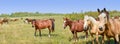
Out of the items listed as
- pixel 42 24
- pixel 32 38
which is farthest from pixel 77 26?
pixel 42 24

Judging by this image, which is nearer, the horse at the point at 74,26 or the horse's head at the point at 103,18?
the horse's head at the point at 103,18

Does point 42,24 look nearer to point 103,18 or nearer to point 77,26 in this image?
point 77,26

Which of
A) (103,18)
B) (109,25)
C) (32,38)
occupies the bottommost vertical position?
(32,38)

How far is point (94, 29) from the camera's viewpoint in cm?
1220

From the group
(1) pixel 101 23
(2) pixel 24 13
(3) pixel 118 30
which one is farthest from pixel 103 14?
(2) pixel 24 13

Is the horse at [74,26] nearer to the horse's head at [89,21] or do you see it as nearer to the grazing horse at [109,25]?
the horse's head at [89,21]

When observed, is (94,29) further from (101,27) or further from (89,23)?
(101,27)

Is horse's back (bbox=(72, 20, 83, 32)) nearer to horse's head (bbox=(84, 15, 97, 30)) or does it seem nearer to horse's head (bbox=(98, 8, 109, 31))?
horse's head (bbox=(84, 15, 97, 30))

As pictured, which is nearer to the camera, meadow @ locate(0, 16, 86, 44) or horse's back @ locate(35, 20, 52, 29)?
meadow @ locate(0, 16, 86, 44)

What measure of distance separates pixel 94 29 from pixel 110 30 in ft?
4.61

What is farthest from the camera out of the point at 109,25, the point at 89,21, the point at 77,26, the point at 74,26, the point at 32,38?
the point at 32,38

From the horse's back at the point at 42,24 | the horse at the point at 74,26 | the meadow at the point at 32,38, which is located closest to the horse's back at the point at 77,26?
the horse at the point at 74,26

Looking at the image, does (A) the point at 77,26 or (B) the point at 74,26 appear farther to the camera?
(A) the point at 77,26

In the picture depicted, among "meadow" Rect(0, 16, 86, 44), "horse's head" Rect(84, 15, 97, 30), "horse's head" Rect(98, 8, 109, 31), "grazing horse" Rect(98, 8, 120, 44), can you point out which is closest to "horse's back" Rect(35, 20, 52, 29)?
"meadow" Rect(0, 16, 86, 44)
